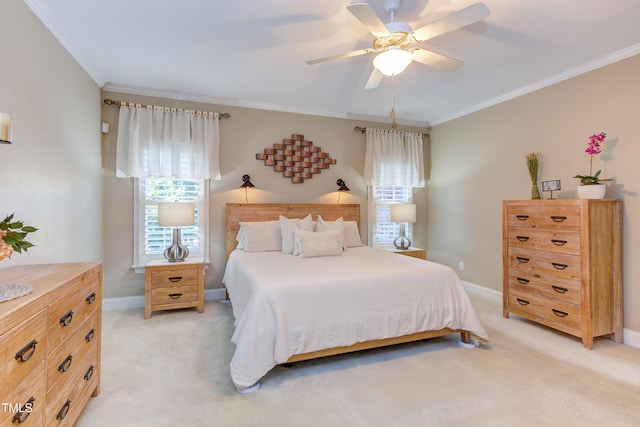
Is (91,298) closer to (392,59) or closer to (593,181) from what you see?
(392,59)

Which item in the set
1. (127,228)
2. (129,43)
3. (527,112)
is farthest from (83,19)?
(527,112)

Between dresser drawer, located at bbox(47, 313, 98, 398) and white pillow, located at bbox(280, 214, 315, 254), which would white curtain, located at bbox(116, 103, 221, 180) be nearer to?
white pillow, located at bbox(280, 214, 315, 254)

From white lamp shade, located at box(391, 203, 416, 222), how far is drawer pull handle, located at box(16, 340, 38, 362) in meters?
4.14

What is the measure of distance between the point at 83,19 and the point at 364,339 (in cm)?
330

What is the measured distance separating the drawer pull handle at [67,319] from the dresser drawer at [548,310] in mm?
3789

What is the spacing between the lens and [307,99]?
4.17 m

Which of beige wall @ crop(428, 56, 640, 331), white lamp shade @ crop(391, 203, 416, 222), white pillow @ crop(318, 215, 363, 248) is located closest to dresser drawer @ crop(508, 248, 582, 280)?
beige wall @ crop(428, 56, 640, 331)

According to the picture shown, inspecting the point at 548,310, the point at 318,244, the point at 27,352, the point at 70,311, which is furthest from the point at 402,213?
the point at 27,352

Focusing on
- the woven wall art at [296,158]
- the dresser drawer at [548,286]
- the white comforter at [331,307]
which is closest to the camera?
the white comforter at [331,307]

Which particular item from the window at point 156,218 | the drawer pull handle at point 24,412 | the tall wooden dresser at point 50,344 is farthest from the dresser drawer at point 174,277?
the drawer pull handle at point 24,412

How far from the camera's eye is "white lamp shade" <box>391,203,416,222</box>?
4668 millimetres

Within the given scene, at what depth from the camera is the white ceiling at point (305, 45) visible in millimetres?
2270

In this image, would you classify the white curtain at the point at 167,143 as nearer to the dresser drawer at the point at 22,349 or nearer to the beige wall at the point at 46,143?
the beige wall at the point at 46,143

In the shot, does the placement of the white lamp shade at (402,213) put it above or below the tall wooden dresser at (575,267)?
above
